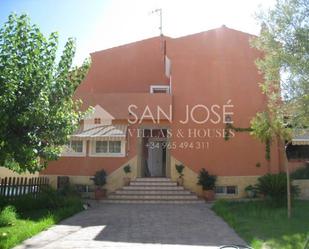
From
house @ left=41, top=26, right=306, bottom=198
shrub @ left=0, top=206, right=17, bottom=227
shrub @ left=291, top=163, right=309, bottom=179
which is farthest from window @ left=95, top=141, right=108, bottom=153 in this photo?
shrub @ left=291, top=163, right=309, bottom=179

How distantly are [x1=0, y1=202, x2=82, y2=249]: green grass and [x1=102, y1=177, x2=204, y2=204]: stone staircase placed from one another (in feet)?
17.9

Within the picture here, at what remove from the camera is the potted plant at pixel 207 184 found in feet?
91.4

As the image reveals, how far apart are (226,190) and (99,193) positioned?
9.40 m

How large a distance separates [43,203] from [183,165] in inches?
455

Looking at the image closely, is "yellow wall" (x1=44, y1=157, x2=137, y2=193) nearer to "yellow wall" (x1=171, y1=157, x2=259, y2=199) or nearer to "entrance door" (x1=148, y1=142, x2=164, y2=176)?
"yellow wall" (x1=171, y1=157, x2=259, y2=199)

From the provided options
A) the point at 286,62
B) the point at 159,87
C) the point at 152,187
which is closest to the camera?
the point at 286,62

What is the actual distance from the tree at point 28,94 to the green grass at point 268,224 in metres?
8.25

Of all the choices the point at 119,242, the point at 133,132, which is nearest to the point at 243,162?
the point at 133,132

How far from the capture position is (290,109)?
16.5 m

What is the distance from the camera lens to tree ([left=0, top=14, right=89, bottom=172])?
14.0m

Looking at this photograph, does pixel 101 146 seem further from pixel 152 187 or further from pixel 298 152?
pixel 298 152

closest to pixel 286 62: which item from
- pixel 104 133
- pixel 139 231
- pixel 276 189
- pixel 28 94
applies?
pixel 276 189

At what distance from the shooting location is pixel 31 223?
1650 cm

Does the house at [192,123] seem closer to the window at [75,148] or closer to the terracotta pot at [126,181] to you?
the window at [75,148]
